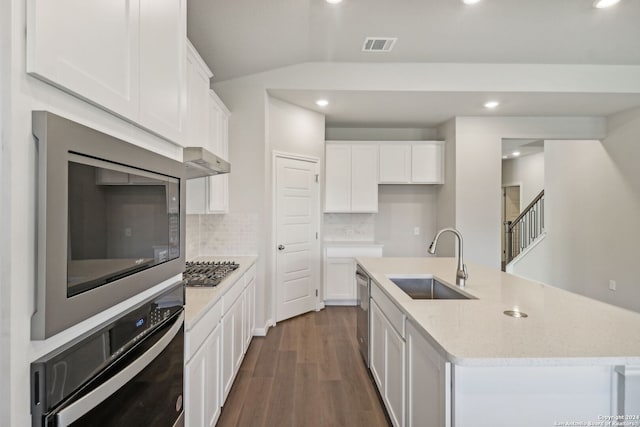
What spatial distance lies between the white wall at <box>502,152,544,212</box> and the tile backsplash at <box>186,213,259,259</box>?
713 centimetres

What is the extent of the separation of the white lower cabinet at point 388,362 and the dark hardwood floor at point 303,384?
0.74 ft

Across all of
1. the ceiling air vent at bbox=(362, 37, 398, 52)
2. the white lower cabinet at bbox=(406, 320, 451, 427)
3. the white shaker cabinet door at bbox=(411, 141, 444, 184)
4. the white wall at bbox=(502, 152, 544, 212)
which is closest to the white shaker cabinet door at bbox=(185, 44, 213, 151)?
the ceiling air vent at bbox=(362, 37, 398, 52)

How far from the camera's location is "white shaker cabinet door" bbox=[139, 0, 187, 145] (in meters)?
1.05

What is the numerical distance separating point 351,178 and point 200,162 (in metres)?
3.01

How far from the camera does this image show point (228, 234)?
3.57 metres

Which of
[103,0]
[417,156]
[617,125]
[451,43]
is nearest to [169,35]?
[103,0]

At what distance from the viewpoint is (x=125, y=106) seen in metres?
0.92

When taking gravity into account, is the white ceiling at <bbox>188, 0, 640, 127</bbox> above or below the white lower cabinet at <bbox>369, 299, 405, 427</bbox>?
above

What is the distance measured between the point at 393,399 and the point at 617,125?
4989 millimetres

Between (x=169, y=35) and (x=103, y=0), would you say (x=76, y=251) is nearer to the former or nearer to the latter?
(x=103, y=0)

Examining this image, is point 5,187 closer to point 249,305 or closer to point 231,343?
point 231,343

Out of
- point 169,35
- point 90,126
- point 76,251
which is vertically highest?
point 169,35

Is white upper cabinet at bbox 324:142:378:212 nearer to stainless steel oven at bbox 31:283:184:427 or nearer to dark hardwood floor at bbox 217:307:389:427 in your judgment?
dark hardwood floor at bbox 217:307:389:427

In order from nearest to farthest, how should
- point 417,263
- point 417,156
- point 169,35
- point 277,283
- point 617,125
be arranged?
1. point 169,35
2. point 417,263
3. point 277,283
4. point 617,125
5. point 417,156
